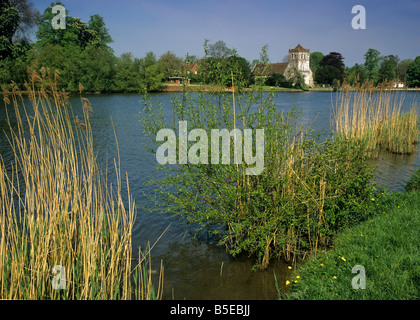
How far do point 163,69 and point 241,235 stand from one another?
58.1 meters

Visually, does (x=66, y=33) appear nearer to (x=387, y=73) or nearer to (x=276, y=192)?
(x=387, y=73)

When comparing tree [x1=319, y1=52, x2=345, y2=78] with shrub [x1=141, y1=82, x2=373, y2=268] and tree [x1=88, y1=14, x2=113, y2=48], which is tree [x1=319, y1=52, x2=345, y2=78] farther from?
shrub [x1=141, y1=82, x2=373, y2=268]

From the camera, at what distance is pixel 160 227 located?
757cm

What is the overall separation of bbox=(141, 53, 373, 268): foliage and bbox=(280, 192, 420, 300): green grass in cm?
45

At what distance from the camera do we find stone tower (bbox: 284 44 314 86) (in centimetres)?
9000

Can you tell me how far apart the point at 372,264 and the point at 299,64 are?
96674 millimetres

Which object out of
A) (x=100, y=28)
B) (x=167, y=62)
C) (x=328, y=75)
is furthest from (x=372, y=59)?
(x=100, y=28)

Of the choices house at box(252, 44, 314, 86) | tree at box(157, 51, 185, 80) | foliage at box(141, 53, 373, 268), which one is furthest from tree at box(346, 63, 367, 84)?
tree at box(157, 51, 185, 80)

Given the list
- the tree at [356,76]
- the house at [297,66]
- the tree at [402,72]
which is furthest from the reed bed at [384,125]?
the house at [297,66]

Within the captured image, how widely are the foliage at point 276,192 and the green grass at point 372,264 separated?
453mm

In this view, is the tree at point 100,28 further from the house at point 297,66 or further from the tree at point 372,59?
the tree at point 372,59

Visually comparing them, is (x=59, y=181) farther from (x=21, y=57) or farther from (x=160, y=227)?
(x=21, y=57)

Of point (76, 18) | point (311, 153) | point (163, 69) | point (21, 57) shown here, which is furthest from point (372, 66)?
point (311, 153)

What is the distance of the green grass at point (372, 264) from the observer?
3938 millimetres
